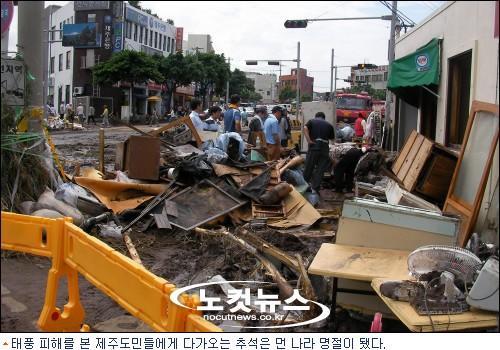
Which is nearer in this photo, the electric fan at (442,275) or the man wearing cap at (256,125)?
the electric fan at (442,275)

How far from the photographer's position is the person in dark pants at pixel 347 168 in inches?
281

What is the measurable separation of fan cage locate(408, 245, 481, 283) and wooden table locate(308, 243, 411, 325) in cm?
9

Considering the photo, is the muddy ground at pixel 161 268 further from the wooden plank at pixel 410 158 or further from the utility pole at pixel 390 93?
the utility pole at pixel 390 93

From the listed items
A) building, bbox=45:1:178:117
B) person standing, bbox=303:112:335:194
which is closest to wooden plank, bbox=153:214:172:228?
building, bbox=45:1:178:117

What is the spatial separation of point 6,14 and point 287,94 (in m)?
2.32

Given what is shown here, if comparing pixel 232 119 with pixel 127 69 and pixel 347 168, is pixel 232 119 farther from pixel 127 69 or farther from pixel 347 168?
pixel 127 69

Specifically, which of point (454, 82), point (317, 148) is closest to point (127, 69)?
point (454, 82)

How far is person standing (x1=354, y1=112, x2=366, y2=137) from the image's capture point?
608cm

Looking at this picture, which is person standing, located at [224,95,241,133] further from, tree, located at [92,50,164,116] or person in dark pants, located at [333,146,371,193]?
tree, located at [92,50,164,116]

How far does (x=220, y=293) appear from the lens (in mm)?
2646

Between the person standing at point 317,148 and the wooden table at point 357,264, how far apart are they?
4.27m

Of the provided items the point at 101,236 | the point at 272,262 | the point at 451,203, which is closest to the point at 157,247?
the point at 101,236

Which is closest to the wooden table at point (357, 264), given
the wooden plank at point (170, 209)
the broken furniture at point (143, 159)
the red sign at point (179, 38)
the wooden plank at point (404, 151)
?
the red sign at point (179, 38)

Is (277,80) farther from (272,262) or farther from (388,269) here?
(388,269)
